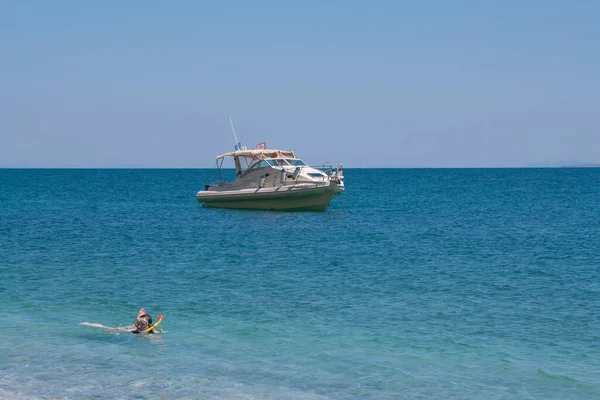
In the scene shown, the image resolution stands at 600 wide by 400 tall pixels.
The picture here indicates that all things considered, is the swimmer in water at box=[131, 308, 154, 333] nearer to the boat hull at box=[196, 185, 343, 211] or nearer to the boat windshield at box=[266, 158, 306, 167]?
the boat hull at box=[196, 185, 343, 211]

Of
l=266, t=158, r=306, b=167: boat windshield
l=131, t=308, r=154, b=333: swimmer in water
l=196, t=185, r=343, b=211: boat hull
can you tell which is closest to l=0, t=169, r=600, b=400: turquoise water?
l=131, t=308, r=154, b=333: swimmer in water

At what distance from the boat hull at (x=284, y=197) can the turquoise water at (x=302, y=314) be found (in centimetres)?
799

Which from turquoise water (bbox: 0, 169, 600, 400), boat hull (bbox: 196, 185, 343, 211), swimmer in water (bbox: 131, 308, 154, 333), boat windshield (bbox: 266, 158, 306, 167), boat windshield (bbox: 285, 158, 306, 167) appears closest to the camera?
turquoise water (bbox: 0, 169, 600, 400)

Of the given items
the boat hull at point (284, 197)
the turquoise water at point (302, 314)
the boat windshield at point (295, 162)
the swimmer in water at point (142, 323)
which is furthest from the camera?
the boat windshield at point (295, 162)

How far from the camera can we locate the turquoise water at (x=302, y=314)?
1497cm

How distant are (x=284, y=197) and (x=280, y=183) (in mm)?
1190

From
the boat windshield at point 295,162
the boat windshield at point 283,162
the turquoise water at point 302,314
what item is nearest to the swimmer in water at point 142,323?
the turquoise water at point 302,314

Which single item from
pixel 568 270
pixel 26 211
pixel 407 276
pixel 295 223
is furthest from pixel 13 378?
pixel 26 211

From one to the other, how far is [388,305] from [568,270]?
10.4 m

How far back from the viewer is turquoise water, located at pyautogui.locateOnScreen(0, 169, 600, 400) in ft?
49.1

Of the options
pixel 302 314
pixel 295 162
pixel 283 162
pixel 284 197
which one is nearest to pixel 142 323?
pixel 302 314

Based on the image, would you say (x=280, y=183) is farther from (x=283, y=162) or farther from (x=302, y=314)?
(x=302, y=314)

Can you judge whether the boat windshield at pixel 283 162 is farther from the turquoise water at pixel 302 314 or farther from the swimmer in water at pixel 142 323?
the swimmer in water at pixel 142 323

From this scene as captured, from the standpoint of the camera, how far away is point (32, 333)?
61.5 feet
